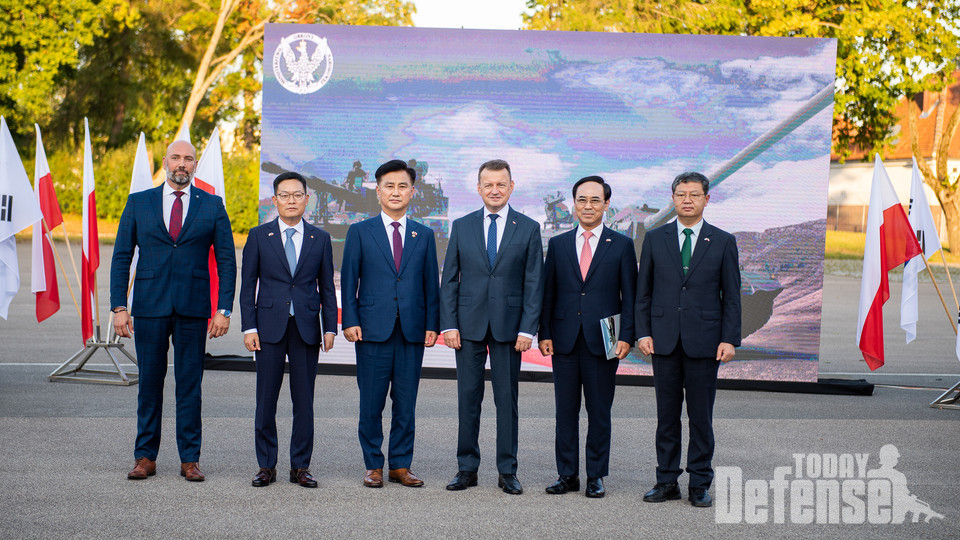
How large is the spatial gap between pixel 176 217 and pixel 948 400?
6696mm

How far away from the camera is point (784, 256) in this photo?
887 cm

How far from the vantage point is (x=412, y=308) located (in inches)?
203

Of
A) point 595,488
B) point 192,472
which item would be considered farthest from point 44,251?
point 595,488

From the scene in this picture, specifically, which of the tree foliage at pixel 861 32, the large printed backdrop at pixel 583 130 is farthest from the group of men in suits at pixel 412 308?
the tree foliage at pixel 861 32

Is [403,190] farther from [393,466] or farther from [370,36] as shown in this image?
[370,36]

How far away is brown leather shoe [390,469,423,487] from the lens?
512 centimetres

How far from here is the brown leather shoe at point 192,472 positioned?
16.6ft

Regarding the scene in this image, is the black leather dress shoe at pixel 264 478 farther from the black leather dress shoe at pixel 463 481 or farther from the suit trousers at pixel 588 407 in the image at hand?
the suit trousers at pixel 588 407

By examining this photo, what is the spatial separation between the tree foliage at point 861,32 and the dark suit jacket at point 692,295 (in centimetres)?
1571

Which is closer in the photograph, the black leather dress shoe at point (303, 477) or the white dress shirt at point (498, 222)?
the black leather dress shoe at point (303, 477)

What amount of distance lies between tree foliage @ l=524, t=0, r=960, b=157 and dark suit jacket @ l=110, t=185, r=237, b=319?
16741mm

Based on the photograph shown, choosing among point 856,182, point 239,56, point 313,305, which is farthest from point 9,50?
point 856,182

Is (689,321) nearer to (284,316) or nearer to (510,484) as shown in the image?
(510,484)
